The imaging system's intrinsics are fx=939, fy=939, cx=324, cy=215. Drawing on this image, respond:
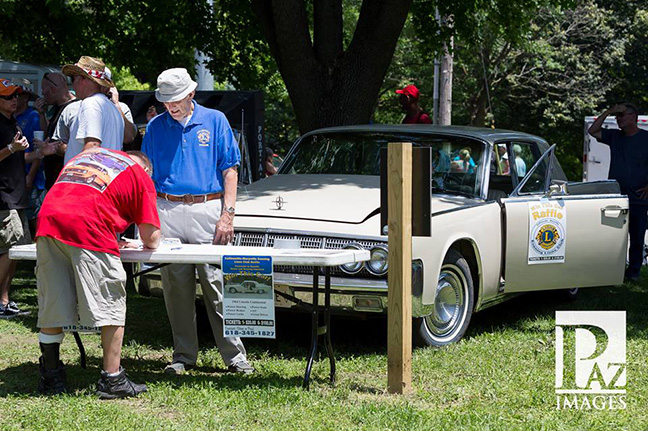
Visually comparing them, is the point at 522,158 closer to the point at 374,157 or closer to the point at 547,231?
the point at 547,231

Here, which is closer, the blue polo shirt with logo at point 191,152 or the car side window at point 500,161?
the blue polo shirt with logo at point 191,152

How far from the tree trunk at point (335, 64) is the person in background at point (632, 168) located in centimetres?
255

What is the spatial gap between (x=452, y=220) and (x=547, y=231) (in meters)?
1.23

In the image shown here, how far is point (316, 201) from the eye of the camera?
705 centimetres

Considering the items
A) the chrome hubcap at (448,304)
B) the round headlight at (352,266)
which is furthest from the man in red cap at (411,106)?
the round headlight at (352,266)

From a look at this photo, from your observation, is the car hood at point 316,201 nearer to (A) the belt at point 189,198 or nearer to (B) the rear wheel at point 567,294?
(A) the belt at point 189,198

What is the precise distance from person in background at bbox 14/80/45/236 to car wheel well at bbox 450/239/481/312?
414cm

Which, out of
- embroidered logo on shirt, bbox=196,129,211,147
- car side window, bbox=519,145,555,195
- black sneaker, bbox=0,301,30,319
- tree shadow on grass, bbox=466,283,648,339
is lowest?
tree shadow on grass, bbox=466,283,648,339

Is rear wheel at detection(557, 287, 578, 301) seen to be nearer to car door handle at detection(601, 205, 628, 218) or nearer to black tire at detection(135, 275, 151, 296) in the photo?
car door handle at detection(601, 205, 628, 218)

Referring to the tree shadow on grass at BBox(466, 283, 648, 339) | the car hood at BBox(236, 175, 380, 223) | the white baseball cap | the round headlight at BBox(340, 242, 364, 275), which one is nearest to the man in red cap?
the tree shadow on grass at BBox(466, 283, 648, 339)

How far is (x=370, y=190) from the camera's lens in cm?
728

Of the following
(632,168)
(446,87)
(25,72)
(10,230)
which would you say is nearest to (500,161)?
(632,168)

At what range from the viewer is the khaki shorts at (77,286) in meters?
5.28

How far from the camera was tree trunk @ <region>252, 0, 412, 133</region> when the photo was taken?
35.6 feet
